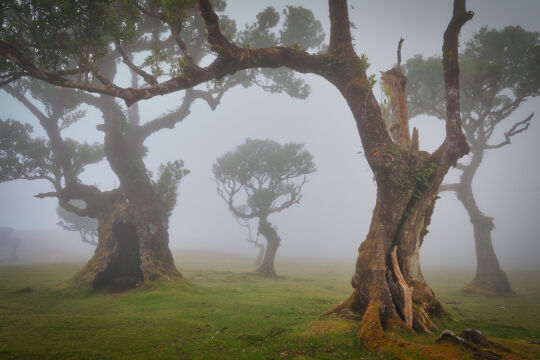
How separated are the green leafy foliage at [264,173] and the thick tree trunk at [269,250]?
2.85 meters

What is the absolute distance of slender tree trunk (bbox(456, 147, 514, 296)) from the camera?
20641 millimetres

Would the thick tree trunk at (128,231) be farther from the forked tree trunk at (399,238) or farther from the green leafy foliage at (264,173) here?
the green leafy foliage at (264,173)

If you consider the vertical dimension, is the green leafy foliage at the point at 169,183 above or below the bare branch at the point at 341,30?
below

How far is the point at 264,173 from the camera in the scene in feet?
124

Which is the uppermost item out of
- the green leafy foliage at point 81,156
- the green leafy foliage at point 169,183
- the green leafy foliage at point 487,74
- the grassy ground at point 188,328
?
the green leafy foliage at point 487,74

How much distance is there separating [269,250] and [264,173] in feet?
36.5

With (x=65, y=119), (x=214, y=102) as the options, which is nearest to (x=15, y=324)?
(x=214, y=102)

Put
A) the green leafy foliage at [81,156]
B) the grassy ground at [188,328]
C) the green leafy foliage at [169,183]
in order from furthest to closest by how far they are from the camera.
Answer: the green leafy foliage at [81,156], the green leafy foliage at [169,183], the grassy ground at [188,328]

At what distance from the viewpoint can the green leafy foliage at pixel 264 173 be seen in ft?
119

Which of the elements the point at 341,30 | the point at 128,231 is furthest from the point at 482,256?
the point at 128,231

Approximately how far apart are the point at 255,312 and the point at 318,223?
177 metres

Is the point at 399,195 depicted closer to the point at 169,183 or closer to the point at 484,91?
the point at 169,183

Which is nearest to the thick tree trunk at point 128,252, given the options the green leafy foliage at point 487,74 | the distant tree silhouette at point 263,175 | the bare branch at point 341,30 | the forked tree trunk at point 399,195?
the forked tree trunk at point 399,195

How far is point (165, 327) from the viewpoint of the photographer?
8.66 m
